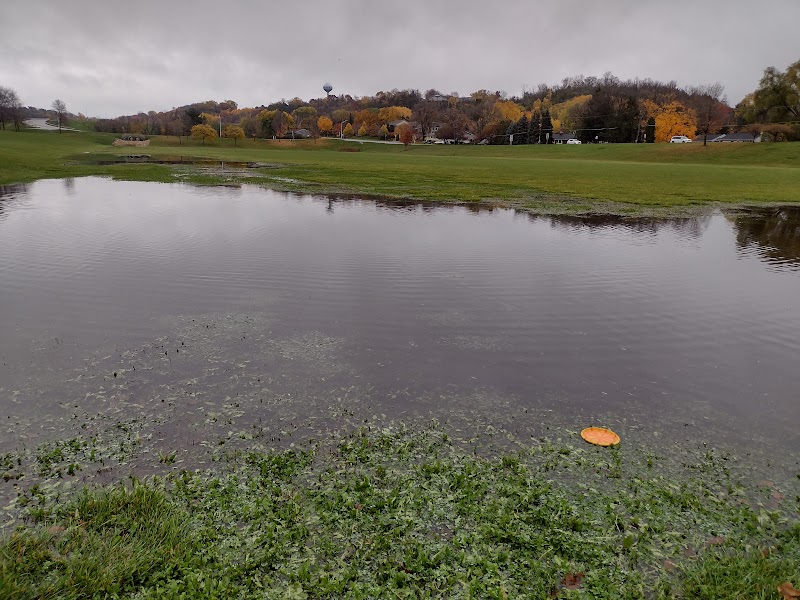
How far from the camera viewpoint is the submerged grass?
4781mm

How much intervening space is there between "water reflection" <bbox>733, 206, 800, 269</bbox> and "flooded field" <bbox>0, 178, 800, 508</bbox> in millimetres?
227

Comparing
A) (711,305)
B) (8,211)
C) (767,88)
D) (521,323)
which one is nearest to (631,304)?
(711,305)

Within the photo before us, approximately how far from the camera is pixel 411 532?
545 cm

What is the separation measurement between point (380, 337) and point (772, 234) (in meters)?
22.5

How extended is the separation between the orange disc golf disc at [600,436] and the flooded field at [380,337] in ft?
0.77

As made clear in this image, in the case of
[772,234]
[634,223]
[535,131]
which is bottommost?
[772,234]

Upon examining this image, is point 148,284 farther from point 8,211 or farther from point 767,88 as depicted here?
point 767,88

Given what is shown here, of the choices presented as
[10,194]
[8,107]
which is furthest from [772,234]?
[8,107]

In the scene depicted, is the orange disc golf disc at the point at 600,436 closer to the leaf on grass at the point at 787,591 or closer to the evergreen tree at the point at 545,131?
the leaf on grass at the point at 787,591

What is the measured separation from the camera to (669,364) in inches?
386

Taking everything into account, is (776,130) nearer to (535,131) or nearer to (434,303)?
(535,131)

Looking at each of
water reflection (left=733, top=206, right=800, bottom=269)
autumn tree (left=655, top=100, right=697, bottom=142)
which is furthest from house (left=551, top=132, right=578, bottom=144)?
water reflection (left=733, top=206, right=800, bottom=269)

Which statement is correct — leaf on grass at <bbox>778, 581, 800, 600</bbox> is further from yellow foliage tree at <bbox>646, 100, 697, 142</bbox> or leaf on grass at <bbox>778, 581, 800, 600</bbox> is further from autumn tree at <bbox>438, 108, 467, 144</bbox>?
autumn tree at <bbox>438, 108, 467, 144</bbox>

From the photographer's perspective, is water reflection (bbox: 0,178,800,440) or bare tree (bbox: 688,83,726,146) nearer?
water reflection (bbox: 0,178,800,440)
